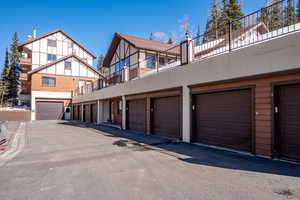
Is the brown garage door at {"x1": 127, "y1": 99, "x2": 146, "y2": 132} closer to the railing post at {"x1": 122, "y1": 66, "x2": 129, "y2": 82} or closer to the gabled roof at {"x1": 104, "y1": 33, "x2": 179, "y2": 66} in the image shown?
the railing post at {"x1": 122, "y1": 66, "x2": 129, "y2": 82}

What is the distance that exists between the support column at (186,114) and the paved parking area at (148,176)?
186 cm

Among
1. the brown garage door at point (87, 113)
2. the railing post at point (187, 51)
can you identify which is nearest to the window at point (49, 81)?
the brown garage door at point (87, 113)

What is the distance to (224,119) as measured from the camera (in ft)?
21.9

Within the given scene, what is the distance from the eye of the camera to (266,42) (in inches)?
207

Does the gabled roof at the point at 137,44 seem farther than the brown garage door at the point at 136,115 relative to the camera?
Yes

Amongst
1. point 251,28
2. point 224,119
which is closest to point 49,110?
point 224,119

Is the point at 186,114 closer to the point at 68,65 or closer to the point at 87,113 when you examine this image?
the point at 87,113

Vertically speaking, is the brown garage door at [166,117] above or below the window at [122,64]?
below

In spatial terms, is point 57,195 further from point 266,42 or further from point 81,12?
point 81,12

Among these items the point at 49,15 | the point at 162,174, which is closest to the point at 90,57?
the point at 49,15

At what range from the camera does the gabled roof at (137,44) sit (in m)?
16.6

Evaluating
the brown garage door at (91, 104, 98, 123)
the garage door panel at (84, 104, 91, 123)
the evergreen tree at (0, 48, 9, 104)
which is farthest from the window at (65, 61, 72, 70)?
the evergreen tree at (0, 48, 9, 104)

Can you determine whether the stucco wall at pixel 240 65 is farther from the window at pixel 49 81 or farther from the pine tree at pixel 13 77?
the pine tree at pixel 13 77

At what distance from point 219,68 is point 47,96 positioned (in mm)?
23939
